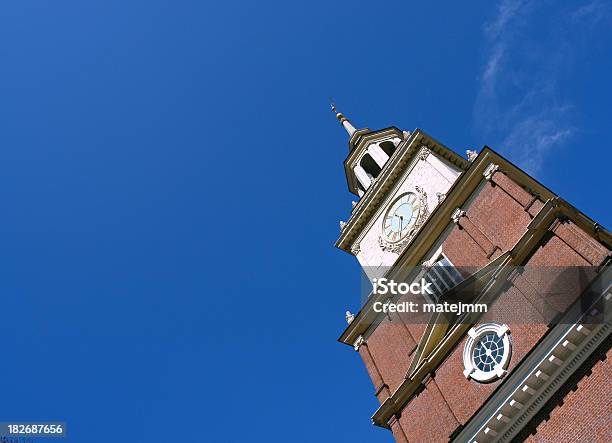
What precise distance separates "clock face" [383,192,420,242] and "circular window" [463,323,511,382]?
7848mm

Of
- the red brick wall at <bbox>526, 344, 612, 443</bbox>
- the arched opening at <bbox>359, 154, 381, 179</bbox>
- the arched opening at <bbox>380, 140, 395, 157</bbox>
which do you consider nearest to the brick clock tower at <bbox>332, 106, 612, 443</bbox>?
the red brick wall at <bbox>526, 344, 612, 443</bbox>

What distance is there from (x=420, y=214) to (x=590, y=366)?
39.0 feet

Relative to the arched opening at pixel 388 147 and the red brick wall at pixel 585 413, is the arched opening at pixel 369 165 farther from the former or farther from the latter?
the red brick wall at pixel 585 413

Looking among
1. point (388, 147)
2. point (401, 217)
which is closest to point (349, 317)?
point (401, 217)

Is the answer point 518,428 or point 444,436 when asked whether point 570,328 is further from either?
point 444,436

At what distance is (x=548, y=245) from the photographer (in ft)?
64.7

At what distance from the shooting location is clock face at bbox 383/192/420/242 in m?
27.8

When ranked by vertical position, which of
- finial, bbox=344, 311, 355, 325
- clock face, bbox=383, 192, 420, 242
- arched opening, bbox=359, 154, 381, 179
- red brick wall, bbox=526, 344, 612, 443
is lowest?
red brick wall, bbox=526, 344, 612, 443

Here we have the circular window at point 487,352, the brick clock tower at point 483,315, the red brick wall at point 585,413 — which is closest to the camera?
the red brick wall at point 585,413

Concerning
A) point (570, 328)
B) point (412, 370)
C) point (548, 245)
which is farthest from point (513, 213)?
point (412, 370)

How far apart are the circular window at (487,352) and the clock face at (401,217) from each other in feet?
25.7

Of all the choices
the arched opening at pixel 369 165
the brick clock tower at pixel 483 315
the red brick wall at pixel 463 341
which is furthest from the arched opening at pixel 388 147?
the red brick wall at pixel 463 341

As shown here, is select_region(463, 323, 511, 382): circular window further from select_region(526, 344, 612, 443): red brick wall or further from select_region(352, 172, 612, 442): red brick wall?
select_region(526, 344, 612, 443): red brick wall

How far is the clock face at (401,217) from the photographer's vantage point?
2778 centimetres
